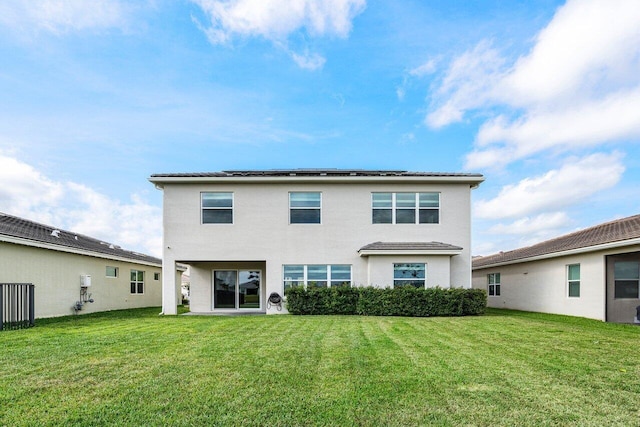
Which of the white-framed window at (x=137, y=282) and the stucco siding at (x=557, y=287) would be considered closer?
the stucco siding at (x=557, y=287)

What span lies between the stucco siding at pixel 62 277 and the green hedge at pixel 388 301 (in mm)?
9166

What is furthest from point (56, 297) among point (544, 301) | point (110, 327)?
point (544, 301)

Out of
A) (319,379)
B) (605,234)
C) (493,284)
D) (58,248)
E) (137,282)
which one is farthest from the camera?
(493,284)

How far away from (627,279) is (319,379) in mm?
14350

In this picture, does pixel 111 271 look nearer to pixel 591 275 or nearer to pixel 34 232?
pixel 34 232

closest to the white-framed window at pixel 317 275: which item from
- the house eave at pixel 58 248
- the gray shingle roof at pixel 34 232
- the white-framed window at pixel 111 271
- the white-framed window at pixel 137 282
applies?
the house eave at pixel 58 248

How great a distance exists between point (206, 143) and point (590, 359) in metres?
15.5

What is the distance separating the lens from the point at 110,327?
10.5 meters

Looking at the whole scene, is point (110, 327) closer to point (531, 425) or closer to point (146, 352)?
point (146, 352)

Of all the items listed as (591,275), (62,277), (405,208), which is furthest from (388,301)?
(62,277)

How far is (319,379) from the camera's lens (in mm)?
5141

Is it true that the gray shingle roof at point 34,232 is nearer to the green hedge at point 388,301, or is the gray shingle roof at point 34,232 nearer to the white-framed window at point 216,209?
the white-framed window at point 216,209

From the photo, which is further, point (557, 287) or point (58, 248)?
point (557, 287)

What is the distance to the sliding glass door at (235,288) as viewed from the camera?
1683 centimetres
